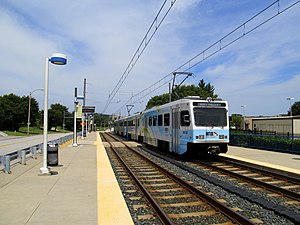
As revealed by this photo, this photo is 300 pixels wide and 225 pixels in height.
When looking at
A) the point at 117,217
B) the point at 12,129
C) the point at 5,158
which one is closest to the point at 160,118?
the point at 5,158

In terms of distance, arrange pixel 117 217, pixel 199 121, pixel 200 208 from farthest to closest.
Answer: pixel 199 121, pixel 200 208, pixel 117 217

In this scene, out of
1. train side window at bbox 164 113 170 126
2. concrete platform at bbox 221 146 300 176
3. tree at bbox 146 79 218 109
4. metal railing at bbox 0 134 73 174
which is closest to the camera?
metal railing at bbox 0 134 73 174

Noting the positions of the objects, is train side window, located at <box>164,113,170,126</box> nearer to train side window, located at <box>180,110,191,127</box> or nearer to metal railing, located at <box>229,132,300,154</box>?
train side window, located at <box>180,110,191,127</box>

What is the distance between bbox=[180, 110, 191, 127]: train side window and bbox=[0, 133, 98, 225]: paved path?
5.28 metres

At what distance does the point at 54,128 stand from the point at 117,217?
117800 millimetres

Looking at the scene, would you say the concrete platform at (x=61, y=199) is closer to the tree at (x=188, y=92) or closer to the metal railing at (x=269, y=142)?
the metal railing at (x=269, y=142)

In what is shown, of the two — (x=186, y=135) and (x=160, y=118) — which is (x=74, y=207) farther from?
(x=160, y=118)

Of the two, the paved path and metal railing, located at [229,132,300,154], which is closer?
the paved path

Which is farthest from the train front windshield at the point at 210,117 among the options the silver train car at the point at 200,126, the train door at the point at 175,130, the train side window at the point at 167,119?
the train side window at the point at 167,119

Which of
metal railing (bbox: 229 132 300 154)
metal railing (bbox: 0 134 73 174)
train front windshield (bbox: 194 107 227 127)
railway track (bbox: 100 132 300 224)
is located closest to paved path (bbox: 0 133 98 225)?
metal railing (bbox: 0 134 73 174)

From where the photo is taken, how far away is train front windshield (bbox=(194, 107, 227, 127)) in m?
14.4

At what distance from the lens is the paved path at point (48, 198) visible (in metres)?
5.54

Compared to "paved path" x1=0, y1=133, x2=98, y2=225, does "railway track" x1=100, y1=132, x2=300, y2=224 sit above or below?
below

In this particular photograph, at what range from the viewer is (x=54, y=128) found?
118 meters
